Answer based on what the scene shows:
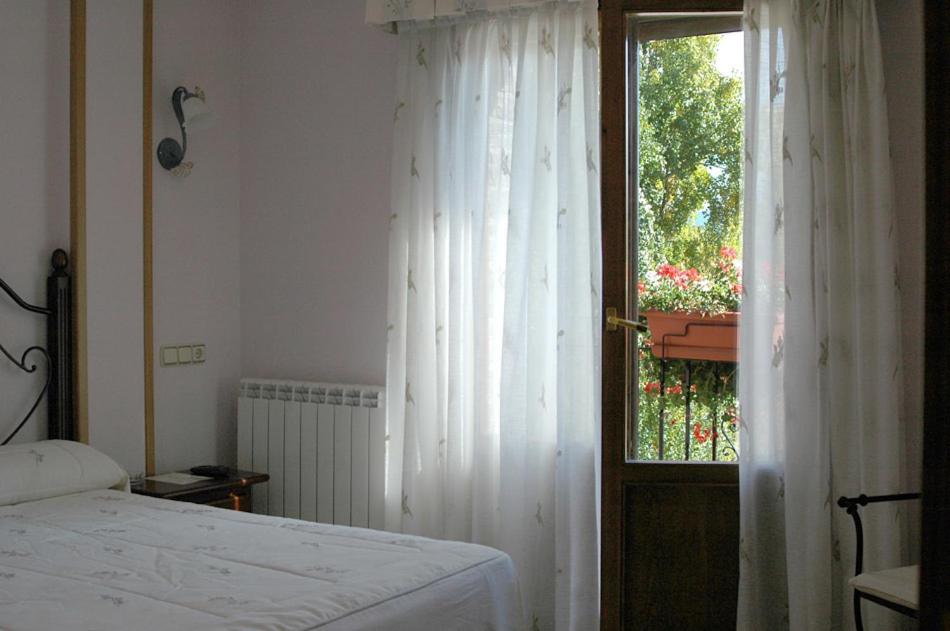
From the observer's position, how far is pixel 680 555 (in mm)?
3199

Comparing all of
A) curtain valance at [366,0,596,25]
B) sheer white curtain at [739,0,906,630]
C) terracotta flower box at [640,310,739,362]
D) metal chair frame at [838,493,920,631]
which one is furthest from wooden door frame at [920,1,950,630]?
curtain valance at [366,0,596,25]


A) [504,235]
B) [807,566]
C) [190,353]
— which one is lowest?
[807,566]

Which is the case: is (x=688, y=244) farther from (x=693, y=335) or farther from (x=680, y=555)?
(x=680, y=555)

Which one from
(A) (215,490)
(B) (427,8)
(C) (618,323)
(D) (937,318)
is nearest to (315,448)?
(A) (215,490)

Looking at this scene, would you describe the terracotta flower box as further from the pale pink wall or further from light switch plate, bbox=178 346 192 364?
light switch plate, bbox=178 346 192 364

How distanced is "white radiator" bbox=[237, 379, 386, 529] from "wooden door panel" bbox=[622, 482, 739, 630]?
1.07 m

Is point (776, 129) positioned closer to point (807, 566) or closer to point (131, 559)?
point (807, 566)

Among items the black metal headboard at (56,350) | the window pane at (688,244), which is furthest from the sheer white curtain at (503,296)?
the black metal headboard at (56,350)

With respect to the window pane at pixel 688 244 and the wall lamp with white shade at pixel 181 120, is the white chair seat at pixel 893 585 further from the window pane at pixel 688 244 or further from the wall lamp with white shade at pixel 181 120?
the wall lamp with white shade at pixel 181 120

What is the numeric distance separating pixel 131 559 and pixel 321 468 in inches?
61.4

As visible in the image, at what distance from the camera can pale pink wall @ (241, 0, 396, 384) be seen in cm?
390

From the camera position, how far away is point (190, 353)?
4.01 meters

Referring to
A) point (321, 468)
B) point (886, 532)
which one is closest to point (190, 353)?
point (321, 468)

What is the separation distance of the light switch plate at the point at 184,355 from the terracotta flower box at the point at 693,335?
194 cm
